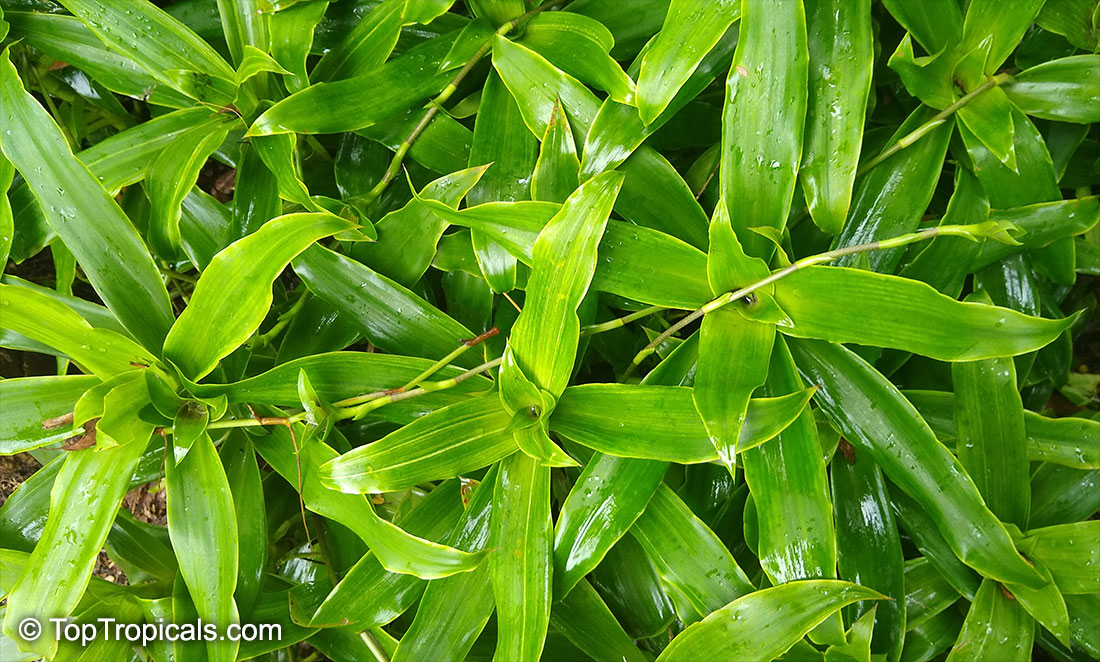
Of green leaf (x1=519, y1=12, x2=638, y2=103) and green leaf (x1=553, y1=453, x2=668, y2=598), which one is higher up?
green leaf (x1=519, y1=12, x2=638, y2=103)

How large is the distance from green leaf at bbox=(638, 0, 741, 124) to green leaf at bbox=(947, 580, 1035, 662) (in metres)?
0.90

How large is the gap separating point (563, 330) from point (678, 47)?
1.38ft

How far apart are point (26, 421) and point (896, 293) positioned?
46.8 inches

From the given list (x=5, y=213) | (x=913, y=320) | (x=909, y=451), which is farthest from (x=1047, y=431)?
(x=5, y=213)

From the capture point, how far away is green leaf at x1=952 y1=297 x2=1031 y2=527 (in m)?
1.07

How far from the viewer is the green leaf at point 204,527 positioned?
0.99m

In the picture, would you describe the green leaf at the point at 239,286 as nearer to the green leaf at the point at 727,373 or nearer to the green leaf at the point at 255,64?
the green leaf at the point at 255,64

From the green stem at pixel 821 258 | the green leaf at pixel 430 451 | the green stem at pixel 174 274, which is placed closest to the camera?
the green stem at pixel 821 258

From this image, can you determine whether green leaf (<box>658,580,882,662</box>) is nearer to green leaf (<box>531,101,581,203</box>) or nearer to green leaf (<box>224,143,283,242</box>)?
green leaf (<box>531,101,581,203</box>)

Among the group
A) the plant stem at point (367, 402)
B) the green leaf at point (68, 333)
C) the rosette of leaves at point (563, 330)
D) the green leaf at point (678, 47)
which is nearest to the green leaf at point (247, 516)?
the rosette of leaves at point (563, 330)

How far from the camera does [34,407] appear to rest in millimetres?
956

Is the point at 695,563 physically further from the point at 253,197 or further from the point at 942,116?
the point at 253,197

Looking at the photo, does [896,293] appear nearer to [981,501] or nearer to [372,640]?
[981,501]

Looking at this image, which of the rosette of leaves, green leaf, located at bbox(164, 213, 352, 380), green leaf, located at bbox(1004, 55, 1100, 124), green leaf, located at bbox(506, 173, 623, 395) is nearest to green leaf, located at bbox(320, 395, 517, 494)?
the rosette of leaves
